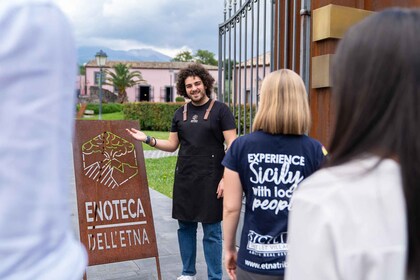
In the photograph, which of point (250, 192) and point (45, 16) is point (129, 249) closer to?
point (250, 192)

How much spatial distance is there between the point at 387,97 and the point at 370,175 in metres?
0.16

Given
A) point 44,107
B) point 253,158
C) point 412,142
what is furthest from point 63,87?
point 253,158

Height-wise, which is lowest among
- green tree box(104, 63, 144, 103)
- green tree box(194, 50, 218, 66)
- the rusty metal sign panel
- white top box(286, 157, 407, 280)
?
the rusty metal sign panel

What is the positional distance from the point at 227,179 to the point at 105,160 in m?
1.82

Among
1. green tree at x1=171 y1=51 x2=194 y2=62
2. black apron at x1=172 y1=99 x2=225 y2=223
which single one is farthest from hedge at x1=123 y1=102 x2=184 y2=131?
green tree at x1=171 y1=51 x2=194 y2=62

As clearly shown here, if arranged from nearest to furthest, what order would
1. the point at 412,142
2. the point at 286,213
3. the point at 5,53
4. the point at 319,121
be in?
the point at 5,53 < the point at 412,142 < the point at 286,213 < the point at 319,121

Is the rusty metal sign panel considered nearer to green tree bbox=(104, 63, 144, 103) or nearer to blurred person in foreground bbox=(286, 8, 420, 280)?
blurred person in foreground bbox=(286, 8, 420, 280)

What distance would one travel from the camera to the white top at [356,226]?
2.90 ft

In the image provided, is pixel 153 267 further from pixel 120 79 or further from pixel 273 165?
pixel 120 79

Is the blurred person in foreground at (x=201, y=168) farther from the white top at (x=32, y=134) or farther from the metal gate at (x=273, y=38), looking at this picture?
the white top at (x=32, y=134)

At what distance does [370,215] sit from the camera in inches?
35.1

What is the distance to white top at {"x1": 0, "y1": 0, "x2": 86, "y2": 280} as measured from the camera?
0.82 m

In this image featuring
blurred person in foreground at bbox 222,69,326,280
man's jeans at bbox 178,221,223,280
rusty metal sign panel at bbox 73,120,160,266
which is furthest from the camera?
man's jeans at bbox 178,221,223,280

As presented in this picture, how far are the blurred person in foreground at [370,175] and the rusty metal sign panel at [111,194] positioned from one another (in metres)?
3.16
